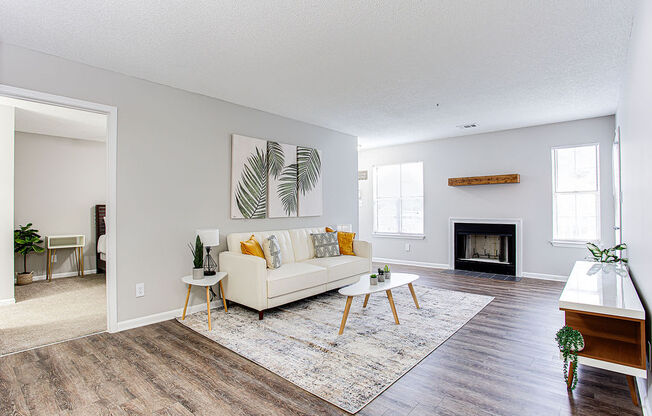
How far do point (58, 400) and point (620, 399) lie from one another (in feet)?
11.5

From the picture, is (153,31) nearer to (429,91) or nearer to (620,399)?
(429,91)

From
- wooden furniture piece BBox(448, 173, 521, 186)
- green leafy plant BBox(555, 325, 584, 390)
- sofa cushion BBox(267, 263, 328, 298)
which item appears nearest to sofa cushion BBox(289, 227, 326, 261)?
sofa cushion BBox(267, 263, 328, 298)

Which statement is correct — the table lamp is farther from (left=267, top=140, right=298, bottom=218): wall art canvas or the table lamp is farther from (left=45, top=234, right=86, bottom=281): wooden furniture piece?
(left=45, top=234, right=86, bottom=281): wooden furniture piece

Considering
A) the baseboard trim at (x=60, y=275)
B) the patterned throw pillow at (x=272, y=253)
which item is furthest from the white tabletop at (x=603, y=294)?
the baseboard trim at (x=60, y=275)

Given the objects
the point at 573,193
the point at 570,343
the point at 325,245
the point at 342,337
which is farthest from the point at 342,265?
the point at 573,193

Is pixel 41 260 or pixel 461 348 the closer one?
pixel 461 348

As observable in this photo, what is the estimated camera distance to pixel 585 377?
2.37 meters

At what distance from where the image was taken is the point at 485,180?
20.0ft

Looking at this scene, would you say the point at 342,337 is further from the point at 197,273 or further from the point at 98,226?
the point at 98,226

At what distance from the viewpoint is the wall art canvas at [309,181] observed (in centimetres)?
528

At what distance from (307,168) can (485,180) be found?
323cm

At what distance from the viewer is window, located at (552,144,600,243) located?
5285mm

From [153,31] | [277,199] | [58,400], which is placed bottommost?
[58,400]

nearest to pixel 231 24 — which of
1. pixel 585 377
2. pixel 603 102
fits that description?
pixel 585 377
